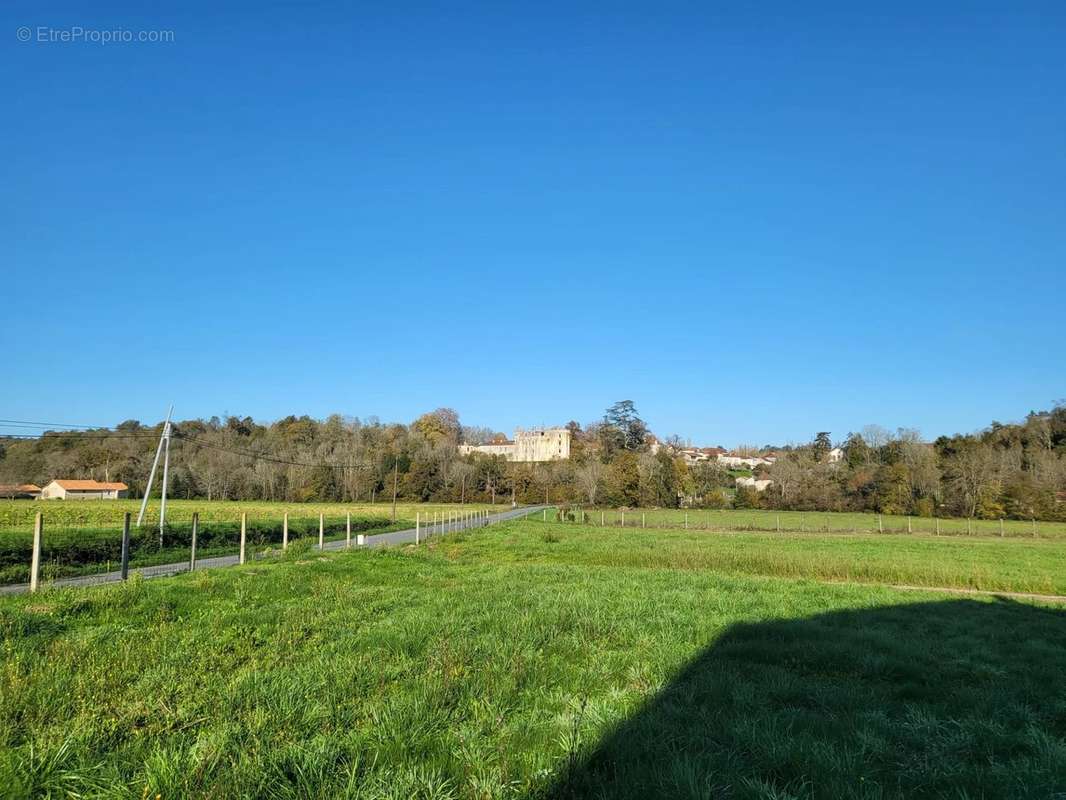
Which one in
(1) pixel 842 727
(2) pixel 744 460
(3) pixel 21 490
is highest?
(2) pixel 744 460

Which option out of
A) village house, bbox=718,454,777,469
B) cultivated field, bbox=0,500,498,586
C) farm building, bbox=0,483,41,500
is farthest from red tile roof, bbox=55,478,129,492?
village house, bbox=718,454,777,469

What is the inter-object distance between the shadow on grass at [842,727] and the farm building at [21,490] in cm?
12082

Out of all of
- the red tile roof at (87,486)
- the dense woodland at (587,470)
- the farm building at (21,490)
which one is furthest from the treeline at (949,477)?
the farm building at (21,490)

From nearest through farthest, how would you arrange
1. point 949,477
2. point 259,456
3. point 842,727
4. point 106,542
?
point 842,727 → point 106,542 → point 949,477 → point 259,456

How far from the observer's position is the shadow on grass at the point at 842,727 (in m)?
3.98

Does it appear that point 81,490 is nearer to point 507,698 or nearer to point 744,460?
point 507,698

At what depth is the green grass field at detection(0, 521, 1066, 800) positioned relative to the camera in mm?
3820

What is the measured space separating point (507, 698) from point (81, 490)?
119 meters

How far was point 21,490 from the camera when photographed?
102 metres

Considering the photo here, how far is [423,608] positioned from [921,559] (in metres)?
26.3

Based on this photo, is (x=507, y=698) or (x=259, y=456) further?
(x=259, y=456)

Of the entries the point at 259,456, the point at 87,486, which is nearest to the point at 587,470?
the point at 259,456

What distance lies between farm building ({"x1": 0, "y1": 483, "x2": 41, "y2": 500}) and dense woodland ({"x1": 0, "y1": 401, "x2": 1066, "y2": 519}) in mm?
1306

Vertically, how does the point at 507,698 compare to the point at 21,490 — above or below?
above
